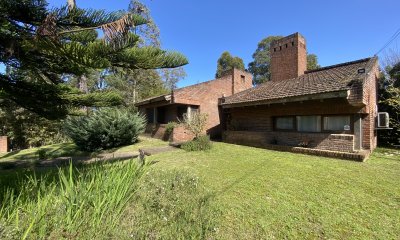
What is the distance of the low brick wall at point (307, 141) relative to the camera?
8.62 m

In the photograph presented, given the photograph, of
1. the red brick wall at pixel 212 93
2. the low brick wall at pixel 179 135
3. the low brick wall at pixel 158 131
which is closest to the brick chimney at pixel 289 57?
the red brick wall at pixel 212 93

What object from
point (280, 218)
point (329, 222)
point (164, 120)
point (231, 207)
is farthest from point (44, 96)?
point (164, 120)

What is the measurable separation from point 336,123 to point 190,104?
9.07 m

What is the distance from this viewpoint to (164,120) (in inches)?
717

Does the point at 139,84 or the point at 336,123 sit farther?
the point at 139,84

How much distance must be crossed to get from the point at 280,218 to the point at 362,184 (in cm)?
320

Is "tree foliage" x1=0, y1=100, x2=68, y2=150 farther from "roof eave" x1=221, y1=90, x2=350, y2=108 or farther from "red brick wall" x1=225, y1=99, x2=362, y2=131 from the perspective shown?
"roof eave" x1=221, y1=90, x2=350, y2=108

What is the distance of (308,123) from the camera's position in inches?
426

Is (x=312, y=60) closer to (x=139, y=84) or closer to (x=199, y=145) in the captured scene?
(x=139, y=84)

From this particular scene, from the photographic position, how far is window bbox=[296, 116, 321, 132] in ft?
34.2

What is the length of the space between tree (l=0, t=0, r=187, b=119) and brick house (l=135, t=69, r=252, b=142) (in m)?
9.43

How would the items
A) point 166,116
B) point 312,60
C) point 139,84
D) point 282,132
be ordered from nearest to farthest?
point 282,132, point 166,116, point 139,84, point 312,60

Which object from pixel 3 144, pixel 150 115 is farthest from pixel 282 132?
pixel 3 144

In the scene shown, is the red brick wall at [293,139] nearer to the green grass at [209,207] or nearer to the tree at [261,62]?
the green grass at [209,207]
